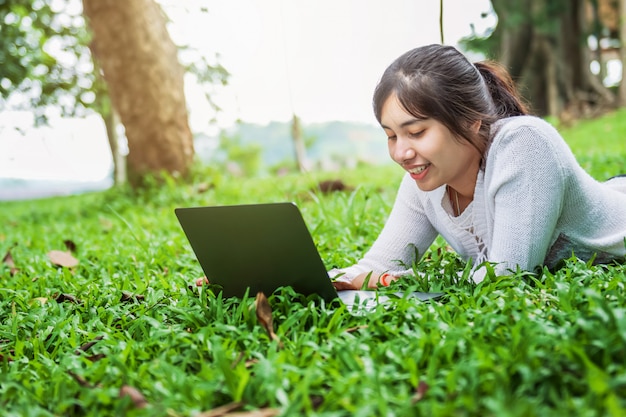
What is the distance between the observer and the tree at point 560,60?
33.9ft

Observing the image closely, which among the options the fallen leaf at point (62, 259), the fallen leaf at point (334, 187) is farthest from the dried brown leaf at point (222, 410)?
the fallen leaf at point (334, 187)

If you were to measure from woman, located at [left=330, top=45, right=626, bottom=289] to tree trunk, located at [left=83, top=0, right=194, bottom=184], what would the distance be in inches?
160

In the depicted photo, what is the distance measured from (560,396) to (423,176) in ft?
3.11

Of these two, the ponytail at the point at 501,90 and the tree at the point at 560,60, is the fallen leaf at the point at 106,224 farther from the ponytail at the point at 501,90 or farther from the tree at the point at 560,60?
the tree at the point at 560,60

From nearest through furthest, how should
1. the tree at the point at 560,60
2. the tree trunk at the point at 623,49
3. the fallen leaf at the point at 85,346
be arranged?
the fallen leaf at the point at 85,346, the tree trunk at the point at 623,49, the tree at the point at 560,60

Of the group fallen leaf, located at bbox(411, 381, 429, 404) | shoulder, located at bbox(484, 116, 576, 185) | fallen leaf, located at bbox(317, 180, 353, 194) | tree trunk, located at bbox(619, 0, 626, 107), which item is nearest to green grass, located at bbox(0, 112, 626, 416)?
fallen leaf, located at bbox(411, 381, 429, 404)

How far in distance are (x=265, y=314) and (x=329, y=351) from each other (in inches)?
10.1

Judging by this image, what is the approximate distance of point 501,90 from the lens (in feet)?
7.07

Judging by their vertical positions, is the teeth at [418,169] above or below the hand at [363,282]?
above

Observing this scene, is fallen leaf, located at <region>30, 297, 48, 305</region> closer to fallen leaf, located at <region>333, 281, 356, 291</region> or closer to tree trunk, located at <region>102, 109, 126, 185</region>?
fallen leaf, located at <region>333, 281, 356, 291</region>

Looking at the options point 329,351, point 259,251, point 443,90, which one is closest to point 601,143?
point 443,90

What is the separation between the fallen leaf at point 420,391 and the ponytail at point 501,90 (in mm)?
1171

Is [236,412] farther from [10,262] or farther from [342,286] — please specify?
[10,262]

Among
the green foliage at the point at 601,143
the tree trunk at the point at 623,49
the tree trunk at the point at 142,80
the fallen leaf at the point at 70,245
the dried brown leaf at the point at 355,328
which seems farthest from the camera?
the tree trunk at the point at 623,49
